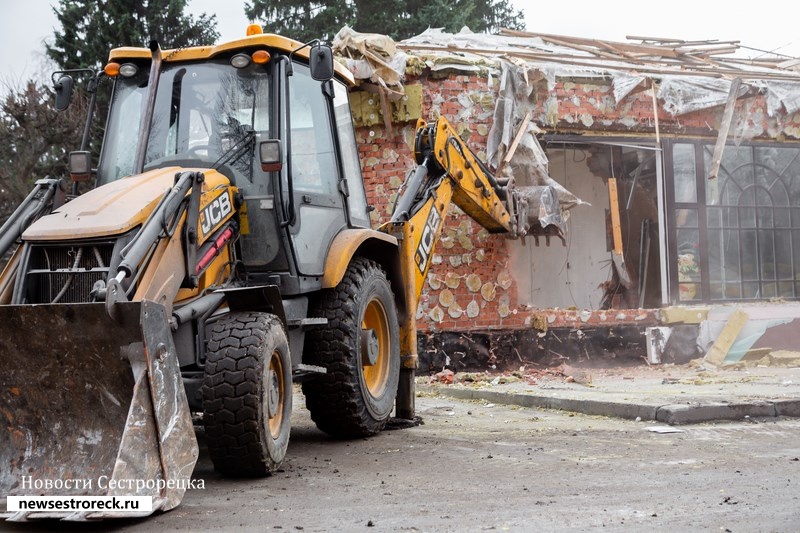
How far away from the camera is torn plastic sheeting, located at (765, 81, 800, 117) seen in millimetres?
13797

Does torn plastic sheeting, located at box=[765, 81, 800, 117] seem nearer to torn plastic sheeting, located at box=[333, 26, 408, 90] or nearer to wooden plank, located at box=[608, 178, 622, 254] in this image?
wooden plank, located at box=[608, 178, 622, 254]

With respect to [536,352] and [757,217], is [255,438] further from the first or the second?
[757,217]

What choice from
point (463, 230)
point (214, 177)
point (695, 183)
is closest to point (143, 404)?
point (214, 177)

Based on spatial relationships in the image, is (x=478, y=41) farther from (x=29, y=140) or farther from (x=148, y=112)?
(x=29, y=140)

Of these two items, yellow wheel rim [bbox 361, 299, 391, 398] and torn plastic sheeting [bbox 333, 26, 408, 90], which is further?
torn plastic sheeting [bbox 333, 26, 408, 90]

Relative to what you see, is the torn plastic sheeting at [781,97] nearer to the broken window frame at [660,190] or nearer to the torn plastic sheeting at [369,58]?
the broken window frame at [660,190]

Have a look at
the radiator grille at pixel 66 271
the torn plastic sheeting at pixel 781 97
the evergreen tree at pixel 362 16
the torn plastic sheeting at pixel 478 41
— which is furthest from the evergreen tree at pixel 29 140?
the radiator grille at pixel 66 271

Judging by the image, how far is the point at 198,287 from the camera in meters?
5.95

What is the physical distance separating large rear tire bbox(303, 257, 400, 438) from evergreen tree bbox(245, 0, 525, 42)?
759 inches

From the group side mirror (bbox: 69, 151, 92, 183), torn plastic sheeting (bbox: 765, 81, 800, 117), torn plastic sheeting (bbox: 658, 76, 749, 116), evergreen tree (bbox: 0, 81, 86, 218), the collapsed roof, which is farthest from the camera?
evergreen tree (bbox: 0, 81, 86, 218)

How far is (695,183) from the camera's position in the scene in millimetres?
13781

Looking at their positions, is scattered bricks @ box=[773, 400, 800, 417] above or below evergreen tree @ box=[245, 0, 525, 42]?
below

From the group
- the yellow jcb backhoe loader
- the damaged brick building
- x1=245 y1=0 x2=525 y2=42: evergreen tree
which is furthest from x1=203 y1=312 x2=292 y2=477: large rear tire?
x1=245 y1=0 x2=525 y2=42: evergreen tree

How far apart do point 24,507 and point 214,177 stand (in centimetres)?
252
